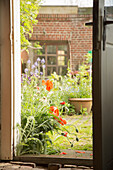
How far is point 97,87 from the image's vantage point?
68.6 inches

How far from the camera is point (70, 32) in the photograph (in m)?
8.36

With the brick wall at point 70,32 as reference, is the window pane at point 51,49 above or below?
below

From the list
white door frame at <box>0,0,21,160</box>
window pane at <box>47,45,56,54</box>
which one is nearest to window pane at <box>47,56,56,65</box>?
window pane at <box>47,45,56,54</box>

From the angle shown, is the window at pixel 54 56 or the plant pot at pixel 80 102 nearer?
the plant pot at pixel 80 102

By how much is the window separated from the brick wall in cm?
25

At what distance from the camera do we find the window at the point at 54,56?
8.43 metres

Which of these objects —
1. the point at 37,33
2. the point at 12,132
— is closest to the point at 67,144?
the point at 12,132

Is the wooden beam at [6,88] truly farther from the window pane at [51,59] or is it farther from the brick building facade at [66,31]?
the window pane at [51,59]

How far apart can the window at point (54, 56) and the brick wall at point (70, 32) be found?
0.81ft

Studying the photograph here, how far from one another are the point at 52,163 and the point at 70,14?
6.57 meters

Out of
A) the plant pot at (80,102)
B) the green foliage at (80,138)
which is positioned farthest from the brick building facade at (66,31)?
the green foliage at (80,138)

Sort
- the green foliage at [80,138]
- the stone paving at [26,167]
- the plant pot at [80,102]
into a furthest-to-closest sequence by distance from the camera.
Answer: the plant pot at [80,102], the green foliage at [80,138], the stone paving at [26,167]

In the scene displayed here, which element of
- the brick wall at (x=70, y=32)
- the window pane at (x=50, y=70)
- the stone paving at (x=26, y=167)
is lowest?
the stone paving at (x=26, y=167)

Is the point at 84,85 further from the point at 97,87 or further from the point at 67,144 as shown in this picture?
the point at 97,87
